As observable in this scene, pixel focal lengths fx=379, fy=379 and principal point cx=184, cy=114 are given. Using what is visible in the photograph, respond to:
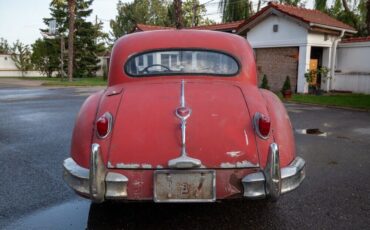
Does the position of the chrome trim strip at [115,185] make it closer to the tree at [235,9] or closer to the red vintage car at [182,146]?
the red vintage car at [182,146]

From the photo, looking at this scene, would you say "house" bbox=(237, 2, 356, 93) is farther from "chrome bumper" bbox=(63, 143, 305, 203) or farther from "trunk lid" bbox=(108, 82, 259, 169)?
"chrome bumper" bbox=(63, 143, 305, 203)

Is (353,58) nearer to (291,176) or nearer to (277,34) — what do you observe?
(277,34)

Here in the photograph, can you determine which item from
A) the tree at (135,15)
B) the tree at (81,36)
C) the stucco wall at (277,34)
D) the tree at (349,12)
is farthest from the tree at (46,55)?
the tree at (349,12)

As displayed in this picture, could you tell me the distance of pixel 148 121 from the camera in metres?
3.29

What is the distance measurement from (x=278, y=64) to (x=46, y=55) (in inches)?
1106

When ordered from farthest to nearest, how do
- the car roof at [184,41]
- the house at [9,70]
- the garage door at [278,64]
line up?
the house at [9,70]
the garage door at [278,64]
the car roof at [184,41]

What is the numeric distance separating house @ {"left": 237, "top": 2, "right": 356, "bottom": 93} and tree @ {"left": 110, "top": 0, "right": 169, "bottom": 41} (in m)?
33.2

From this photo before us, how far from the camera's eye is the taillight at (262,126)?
3244mm

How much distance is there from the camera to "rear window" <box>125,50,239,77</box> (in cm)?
421

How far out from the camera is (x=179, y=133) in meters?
3.19

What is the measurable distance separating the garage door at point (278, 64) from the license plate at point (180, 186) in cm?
1706

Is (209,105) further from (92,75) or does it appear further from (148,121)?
(92,75)

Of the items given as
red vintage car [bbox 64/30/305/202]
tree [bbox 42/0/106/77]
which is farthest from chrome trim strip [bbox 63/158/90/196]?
tree [bbox 42/0/106/77]

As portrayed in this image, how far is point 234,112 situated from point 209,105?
23 centimetres
